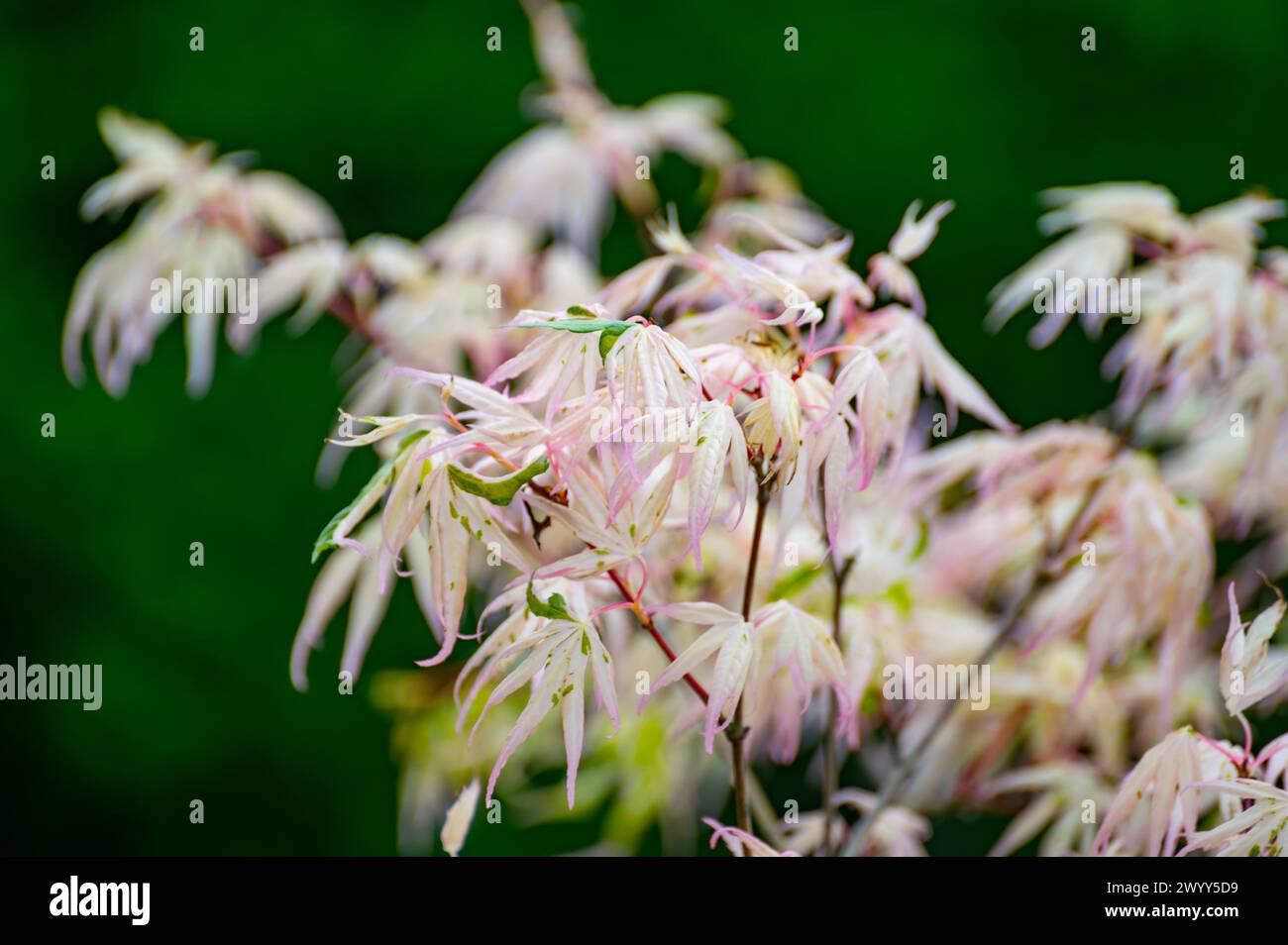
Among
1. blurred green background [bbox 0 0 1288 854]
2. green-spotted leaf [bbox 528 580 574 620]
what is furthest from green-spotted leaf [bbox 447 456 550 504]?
blurred green background [bbox 0 0 1288 854]

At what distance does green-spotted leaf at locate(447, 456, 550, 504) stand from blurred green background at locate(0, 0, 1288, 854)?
1255 mm

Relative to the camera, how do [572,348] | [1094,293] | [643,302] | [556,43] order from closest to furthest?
[572,348], [643,302], [1094,293], [556,43]

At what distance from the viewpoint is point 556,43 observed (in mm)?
1108

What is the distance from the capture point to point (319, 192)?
6.24 feet

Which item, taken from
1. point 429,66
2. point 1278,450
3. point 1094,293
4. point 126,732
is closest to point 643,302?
point 1094,293

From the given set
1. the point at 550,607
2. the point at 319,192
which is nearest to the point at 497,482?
the point at 550,607

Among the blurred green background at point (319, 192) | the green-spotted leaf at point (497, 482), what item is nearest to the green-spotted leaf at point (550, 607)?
the green-spotted leaf at point (497, 482)

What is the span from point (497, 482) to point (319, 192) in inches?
57.9

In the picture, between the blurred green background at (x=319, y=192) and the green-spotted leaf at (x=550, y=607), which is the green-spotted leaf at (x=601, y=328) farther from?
the blurred green background at (x=319, y=192)

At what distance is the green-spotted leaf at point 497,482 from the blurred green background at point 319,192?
126cm

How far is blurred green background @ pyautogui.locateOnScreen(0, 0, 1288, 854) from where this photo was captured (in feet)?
5.99

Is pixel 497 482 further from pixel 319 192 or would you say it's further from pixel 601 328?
pixel 319 192

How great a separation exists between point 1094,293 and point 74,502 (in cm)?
154
